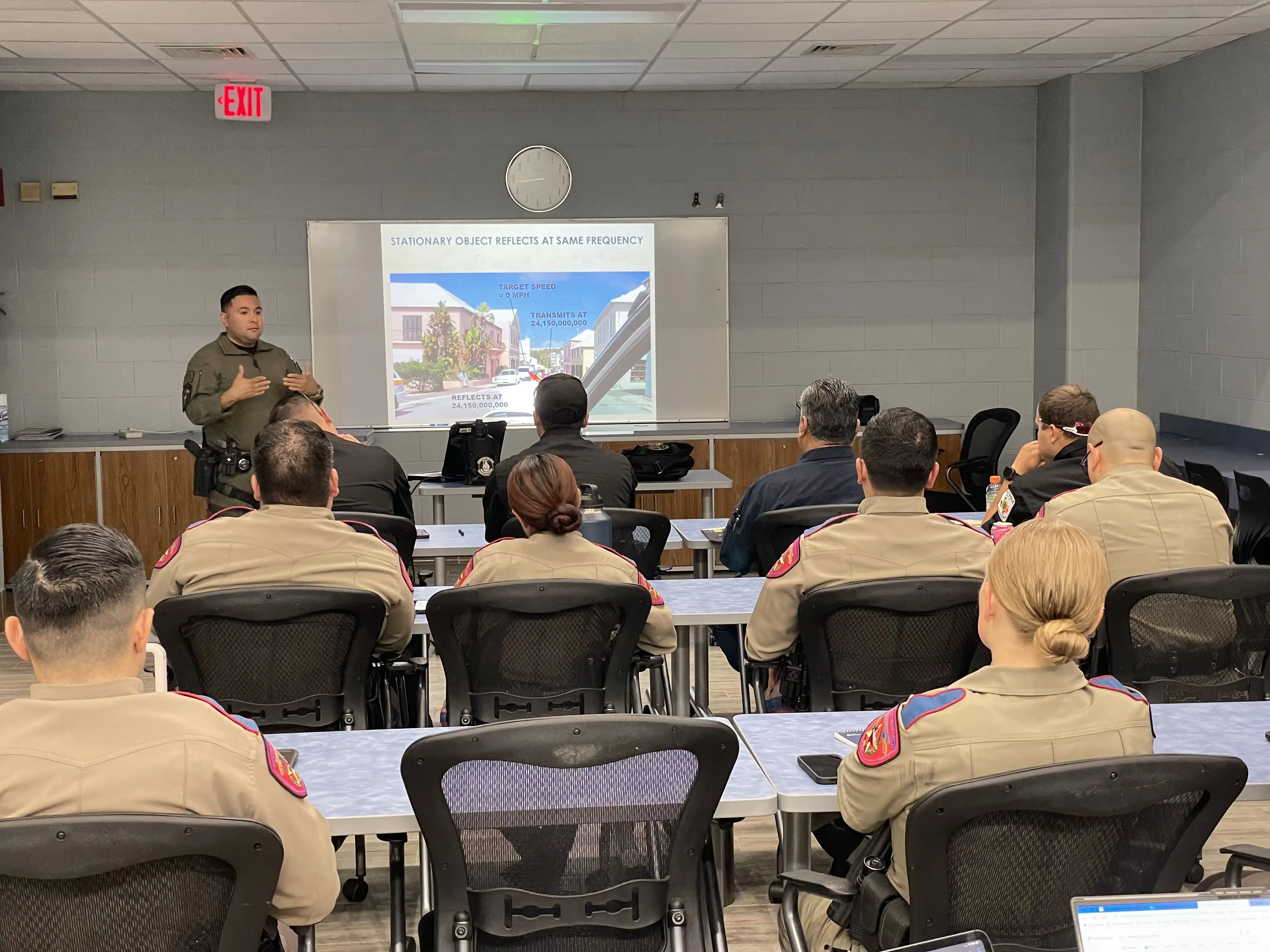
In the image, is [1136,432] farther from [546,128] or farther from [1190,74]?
Result: [546,128]

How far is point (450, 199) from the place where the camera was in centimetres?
796

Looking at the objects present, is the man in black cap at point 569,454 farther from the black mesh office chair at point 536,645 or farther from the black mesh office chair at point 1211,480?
the black mesh office chair at point 1211,480

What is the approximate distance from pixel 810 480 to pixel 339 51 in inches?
151

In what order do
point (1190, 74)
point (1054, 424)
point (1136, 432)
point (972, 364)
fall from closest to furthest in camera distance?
1. point (1136, 432)
2. point (1054, 424)
3. point (1190, 74)
4. point (972, 364)

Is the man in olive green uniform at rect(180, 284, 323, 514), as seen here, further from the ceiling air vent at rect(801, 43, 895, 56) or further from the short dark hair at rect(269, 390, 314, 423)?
the ceiling air vent at rect(801, 43, 895, 56)

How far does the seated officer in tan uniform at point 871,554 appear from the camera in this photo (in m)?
2.99

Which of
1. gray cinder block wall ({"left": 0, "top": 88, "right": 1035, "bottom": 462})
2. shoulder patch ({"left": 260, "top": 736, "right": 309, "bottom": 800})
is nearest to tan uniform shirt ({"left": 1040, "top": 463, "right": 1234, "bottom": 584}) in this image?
shoulder patch ({"left": 260, "top": 736, "right": 309, "bottom": 800})

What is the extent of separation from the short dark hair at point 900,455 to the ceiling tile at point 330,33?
382cm

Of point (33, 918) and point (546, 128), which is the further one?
point (546, 128)

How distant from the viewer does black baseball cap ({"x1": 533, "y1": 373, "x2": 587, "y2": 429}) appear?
4.44 meters

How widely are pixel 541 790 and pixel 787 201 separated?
22.4 ft

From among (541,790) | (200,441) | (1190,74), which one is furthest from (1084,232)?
(541,790)

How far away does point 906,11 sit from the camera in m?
5.87

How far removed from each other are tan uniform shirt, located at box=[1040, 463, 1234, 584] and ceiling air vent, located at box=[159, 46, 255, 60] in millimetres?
4907
